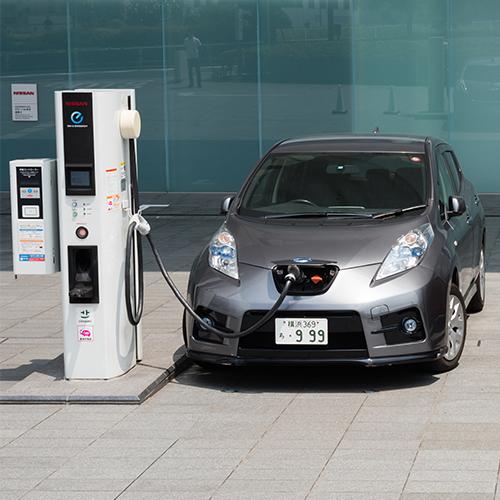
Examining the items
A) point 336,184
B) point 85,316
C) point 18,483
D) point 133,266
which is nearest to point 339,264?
point 336,184

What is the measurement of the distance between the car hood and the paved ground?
851mm

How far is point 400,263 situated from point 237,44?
12.1m

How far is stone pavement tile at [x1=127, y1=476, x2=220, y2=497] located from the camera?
638 cm

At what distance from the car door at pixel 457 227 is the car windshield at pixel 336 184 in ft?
0.84

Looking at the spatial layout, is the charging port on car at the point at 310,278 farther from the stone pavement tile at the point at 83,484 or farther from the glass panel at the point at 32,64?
the glass panel at the point at 32,64

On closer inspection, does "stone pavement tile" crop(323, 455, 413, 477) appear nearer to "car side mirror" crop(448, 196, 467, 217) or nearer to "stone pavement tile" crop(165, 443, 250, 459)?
"stone pavement tile" crop(165, 443, 250, 459)

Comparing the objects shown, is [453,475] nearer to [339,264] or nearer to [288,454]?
[288,454]

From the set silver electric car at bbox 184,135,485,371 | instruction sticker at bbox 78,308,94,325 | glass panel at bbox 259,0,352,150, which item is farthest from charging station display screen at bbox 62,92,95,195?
glass panel at bbox 259,0,352,150

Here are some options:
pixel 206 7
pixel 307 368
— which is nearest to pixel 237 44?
pixel 206 7

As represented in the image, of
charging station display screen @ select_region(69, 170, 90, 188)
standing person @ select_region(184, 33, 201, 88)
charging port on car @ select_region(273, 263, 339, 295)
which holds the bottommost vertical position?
charging port on car @ select_region(273, 263, 339, 295)

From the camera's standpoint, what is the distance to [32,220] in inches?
342

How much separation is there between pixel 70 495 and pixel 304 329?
245 cm

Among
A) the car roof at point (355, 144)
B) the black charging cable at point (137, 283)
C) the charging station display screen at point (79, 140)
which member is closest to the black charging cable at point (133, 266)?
the black charging cable at point (137, 283)

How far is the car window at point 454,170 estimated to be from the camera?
10.6 m
